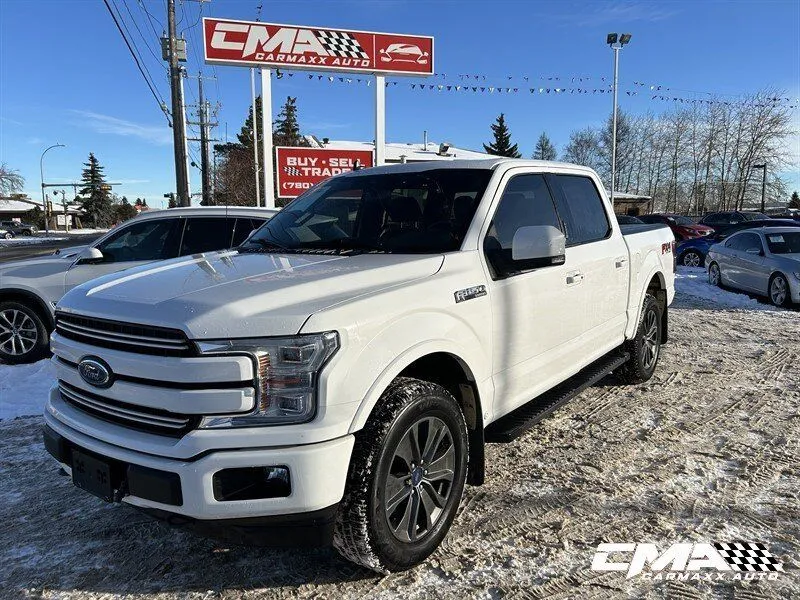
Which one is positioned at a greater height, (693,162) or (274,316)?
(693,162)

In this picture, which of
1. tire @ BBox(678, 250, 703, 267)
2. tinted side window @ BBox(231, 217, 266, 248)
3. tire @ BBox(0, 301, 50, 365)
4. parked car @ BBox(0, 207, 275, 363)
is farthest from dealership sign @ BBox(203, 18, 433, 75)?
tire @ BBox(678, 250, 703, 267)

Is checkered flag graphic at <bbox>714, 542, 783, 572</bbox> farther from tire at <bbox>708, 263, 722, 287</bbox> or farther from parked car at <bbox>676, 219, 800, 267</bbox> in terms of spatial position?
Result: parked car at <bbox>676, 219, 800, 267</bbox>

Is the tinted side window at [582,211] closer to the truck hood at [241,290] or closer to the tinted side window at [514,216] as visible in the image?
the tinted side window at [514,216]

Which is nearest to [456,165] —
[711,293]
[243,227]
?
[243,227]

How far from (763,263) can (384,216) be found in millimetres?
10454

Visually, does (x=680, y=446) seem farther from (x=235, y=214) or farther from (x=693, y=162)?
(x=693, y=162)

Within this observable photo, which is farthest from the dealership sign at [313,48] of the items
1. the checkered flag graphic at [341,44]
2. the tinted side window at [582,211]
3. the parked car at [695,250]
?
the tinted side window at [582,211]

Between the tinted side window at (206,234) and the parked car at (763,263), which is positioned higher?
the tinted side window at (206,234)

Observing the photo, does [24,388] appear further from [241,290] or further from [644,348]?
[644,348]

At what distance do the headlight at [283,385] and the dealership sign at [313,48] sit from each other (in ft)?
44.4

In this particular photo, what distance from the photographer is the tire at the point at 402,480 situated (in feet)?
7.77

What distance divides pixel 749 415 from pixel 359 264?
3790 millimetres

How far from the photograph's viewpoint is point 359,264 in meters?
2.92

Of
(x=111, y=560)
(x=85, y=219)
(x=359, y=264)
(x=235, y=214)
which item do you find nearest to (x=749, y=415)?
(x=359, y=264)
